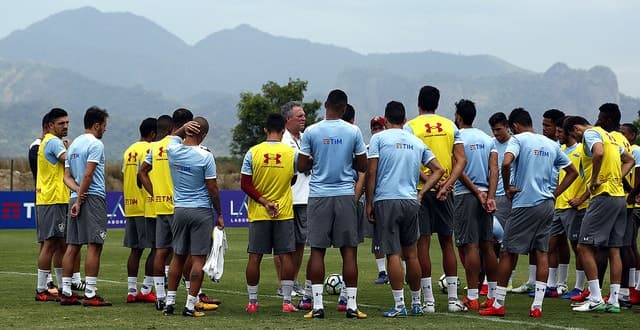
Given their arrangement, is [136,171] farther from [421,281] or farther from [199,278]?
[421,281]

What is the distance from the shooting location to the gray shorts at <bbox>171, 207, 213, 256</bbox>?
40.4 feet

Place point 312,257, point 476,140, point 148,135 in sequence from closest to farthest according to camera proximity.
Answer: point 312,257
point 476,140
point 148,135

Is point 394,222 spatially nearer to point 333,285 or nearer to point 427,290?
point 427,290

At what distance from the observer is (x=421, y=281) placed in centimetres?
1260

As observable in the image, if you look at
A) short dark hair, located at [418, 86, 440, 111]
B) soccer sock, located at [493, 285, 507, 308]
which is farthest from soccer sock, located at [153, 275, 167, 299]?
soccer sock, located at [493, 285, 507, 308]

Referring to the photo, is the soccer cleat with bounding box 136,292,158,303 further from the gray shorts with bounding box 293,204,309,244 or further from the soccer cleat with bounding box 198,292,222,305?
the gray shorts with bounding box 293,204,309,244

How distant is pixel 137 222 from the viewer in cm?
1412

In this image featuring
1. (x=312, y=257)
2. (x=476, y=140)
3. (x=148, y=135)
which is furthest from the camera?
(x=148, y=135)

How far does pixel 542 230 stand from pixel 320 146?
278cm

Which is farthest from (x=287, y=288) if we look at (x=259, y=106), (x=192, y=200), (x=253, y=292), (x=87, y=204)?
(x=259, y=106)

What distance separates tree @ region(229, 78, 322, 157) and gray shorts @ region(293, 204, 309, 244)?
210 ft

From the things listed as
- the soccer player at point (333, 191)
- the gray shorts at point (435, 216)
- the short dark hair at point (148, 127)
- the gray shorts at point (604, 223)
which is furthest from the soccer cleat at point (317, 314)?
the short dark hair at point (148, 127)

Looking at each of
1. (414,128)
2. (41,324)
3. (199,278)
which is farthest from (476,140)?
(41,324)

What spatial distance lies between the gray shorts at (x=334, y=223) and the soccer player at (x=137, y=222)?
2831 mm
